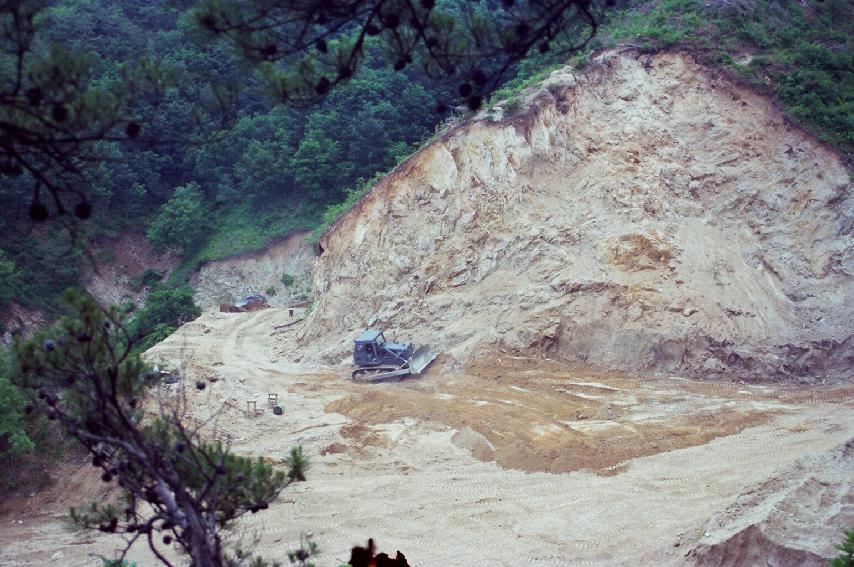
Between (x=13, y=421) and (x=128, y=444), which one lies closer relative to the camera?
Answer: (x=128, y=444)

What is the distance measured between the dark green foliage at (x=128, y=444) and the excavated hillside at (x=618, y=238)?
14.6 metres

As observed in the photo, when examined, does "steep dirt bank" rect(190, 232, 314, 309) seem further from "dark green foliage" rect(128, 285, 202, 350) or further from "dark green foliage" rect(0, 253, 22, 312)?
"dark green foliage" rect(0, 253, 22, 312)

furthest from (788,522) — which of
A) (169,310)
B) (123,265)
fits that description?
(123,265)

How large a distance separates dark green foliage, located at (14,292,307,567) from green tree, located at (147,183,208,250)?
35.0 meters

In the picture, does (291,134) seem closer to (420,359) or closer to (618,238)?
(420,359)

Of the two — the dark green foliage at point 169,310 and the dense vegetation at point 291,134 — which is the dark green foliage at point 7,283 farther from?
the dark green foliage at point 169,310

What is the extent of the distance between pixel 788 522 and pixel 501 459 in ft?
22.4

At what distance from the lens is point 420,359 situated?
20.5 m

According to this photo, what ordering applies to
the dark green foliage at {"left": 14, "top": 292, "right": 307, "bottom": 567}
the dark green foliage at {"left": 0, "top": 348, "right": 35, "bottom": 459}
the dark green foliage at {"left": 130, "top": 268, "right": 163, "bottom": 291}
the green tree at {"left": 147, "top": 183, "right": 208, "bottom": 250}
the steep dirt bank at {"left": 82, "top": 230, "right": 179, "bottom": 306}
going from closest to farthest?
1. the dark green foliage at {"left": 14, "top": 292, "right": 307, "bottom": 567}
2. the dark green foliage at {"left": 0, "top": 348, "right": 35, "bottom": 459}
3. the steep dirt bank at {"left": 82, "top": 230, "right": 179, "bottom": 306}
4. the dark green foliage at {"left": 130, "top": 268, "right": 163, "bottom": 291}
5. the green tree at {"left": 147, "top": 183, "right": 208, "bottom": 250}

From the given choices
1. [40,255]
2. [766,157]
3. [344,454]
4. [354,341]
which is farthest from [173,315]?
[766,157]

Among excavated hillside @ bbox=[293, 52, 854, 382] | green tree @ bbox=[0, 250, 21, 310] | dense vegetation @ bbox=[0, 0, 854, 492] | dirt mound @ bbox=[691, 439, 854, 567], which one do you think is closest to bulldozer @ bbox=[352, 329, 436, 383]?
excavated hillside @ bbox=[293, 52, 854, 382]

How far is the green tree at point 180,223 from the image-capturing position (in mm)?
39406

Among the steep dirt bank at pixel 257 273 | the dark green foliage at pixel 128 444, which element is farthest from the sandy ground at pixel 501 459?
the steep dirt bank at pixel 257 273

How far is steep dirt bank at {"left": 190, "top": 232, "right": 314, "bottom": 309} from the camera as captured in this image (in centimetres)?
3666
